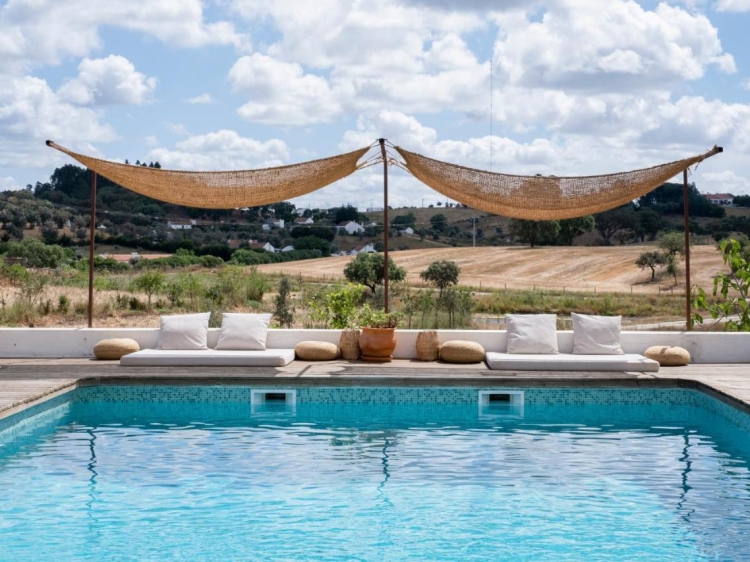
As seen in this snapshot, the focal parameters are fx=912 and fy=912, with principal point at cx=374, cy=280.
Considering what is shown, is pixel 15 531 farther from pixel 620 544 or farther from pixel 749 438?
pixel 749 438

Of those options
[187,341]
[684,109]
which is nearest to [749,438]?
[187,341]

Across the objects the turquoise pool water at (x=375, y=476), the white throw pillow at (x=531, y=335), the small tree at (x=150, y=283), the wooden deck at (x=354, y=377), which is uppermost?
the small tree at (x=150, y=283)

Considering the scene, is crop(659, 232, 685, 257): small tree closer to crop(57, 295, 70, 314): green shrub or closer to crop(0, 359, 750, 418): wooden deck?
crop(57, 295, 70, 314): green shrub

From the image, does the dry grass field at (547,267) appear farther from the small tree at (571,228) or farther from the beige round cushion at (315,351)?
the beige round cushion at (315,351)

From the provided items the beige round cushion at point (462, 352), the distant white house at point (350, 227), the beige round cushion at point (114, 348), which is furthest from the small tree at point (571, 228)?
the beige round cushion at point (114, 348)

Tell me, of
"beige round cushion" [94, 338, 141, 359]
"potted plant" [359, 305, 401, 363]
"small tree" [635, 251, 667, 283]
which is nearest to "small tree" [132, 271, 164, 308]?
"beige round cushion" [94, 338, 141, 359]

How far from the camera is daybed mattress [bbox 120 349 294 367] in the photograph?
28.8 feet

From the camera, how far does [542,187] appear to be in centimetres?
855

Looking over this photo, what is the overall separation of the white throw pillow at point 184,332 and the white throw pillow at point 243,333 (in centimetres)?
19

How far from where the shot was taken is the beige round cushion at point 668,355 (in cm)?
902

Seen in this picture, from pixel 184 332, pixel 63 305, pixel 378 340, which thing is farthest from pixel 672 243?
pixel 184 332

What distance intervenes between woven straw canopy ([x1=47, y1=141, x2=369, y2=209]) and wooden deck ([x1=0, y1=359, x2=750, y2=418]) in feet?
5.38

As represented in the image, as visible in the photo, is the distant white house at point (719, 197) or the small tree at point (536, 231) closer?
the small tree at point (536, 231)

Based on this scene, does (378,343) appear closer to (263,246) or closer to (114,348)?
(114,348)
